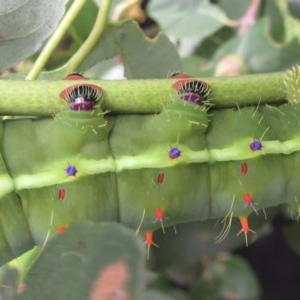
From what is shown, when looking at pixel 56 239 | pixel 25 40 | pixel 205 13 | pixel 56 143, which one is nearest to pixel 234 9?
pixel 205 13

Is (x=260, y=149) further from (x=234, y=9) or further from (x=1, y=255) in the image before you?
(x=234, y=9)

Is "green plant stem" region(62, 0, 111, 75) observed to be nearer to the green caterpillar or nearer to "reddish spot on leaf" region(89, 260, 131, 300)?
the green caterpillar

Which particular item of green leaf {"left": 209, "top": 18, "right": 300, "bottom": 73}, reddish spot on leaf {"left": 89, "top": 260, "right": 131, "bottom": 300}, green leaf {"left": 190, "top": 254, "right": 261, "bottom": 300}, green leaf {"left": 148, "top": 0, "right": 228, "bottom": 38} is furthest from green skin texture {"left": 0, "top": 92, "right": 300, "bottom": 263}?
green leaf {"left": 190, "top": 254, "right": 261, "bottom": 300}

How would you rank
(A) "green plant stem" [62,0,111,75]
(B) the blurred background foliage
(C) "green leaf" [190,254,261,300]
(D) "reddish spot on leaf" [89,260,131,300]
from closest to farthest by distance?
(D) "reddish spot on leaf" [89,260,131,300] < (A) "green plant stem" [62,0,111,75] < (B) the blurred background foliage < (C) "green leaf" [190,254,261,300]

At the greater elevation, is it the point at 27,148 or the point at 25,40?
the point at 25,40

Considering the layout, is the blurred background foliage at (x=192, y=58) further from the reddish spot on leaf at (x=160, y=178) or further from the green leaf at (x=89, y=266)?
the green leaf at (x=89, y=266)

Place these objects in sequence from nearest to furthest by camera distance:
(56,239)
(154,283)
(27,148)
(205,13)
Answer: (56,239) < (27,148) < (205,13) < (154,283)

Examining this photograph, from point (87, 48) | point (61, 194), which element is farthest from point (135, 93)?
point (87, 48)

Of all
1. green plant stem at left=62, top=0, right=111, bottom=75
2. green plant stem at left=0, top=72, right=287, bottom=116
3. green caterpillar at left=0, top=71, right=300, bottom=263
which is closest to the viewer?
green plant stem at left=0, top=72, right=287, bottom=116
